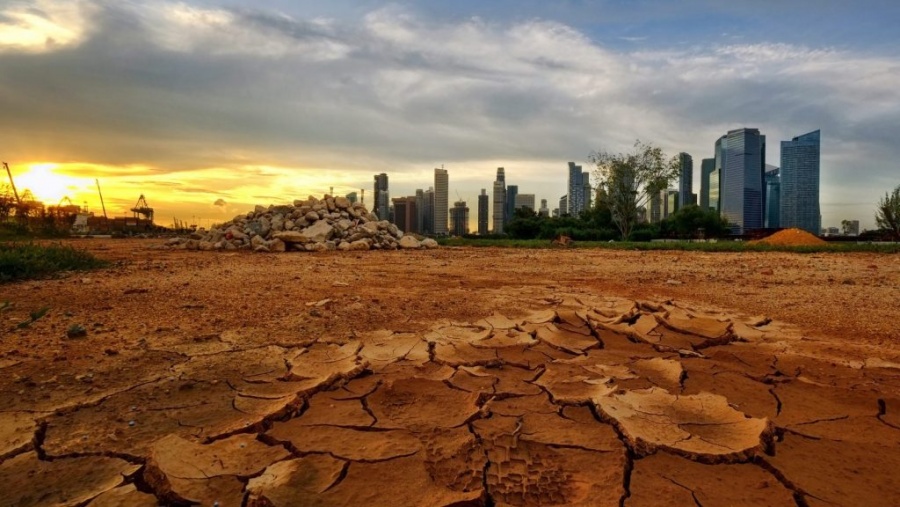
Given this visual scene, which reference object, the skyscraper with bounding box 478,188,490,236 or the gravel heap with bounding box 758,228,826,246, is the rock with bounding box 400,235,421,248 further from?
the skyscraper with bounding box 478,188,490,236

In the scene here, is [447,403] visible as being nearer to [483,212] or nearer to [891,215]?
[891,215]

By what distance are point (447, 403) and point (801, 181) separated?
6374 centimetres

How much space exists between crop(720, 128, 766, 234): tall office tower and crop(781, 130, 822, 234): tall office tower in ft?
7.44

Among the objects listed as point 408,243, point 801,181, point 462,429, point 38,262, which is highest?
point 801,181

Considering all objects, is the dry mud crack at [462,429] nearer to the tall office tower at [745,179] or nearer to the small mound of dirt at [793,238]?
the small mound of dirt at [793,238]

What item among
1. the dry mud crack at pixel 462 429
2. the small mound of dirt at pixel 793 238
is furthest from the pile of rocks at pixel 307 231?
the small mound of dirt at pixel 793 238

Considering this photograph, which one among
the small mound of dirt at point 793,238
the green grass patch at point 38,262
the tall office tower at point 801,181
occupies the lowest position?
the green grass patch at point 38,262

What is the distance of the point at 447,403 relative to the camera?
2.13 metres

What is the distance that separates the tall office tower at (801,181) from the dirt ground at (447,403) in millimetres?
58236

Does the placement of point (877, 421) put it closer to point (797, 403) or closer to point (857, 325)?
point (797, 403)

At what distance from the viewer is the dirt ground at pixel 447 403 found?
4.91 feet

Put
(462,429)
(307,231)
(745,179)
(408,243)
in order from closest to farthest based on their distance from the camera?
(462,429) < (307,231) < (408,243) < (745,179)

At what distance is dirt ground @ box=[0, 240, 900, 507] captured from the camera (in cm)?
150

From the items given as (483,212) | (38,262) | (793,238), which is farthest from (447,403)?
(483,212)
